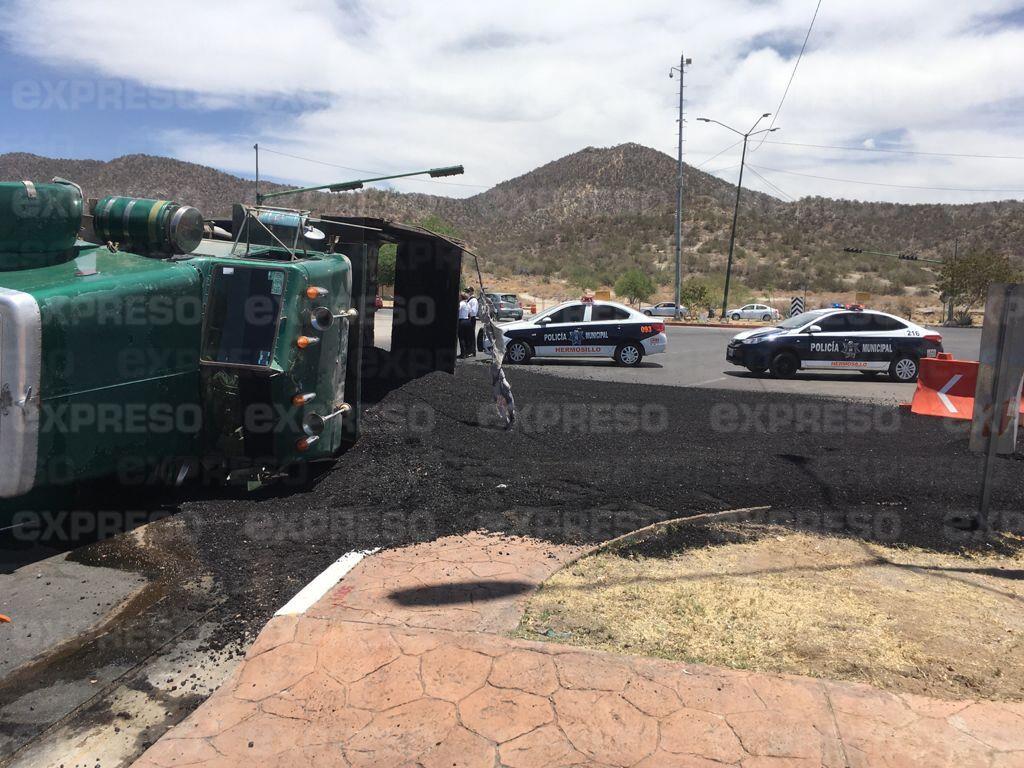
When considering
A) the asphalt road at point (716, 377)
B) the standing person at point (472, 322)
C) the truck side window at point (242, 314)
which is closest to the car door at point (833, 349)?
the asphalt road at point (716, 377)

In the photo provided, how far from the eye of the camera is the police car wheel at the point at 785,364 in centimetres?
1750

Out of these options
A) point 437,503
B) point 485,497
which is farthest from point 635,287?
point 437,503

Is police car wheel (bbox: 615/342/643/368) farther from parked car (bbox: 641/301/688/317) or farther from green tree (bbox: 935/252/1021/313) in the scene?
green tree (bbox: 935/252/1021/313)

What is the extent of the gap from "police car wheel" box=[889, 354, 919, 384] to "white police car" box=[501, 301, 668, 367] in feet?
16.8

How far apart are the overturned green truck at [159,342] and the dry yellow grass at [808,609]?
9.23 ft

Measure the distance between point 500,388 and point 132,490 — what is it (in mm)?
4018

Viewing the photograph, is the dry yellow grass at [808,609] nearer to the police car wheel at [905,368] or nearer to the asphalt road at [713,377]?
the asphalt road at [713,377]

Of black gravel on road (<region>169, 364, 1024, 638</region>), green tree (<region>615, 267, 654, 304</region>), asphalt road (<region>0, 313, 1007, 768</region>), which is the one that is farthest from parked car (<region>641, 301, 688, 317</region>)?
black gravel on road (<region>169, 364, 1024, 638</region>)

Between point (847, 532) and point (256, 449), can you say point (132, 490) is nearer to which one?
point (256, 449)

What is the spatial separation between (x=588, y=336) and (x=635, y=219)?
6773 centimetres

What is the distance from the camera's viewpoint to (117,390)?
5.65 metres

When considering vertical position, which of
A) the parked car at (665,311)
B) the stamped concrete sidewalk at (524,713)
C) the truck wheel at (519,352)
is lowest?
the stamped concrete sidewalk at (524,713)

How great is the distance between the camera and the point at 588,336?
19.2m

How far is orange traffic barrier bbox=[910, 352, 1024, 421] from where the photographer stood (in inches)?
Result: 461
